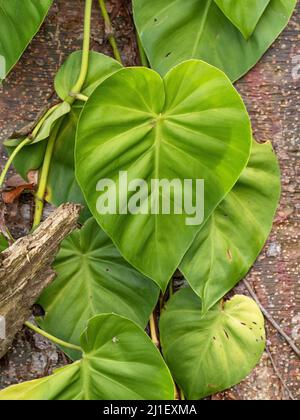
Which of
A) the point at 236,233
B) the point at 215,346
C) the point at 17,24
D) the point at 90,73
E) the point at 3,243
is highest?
the point at 17,24

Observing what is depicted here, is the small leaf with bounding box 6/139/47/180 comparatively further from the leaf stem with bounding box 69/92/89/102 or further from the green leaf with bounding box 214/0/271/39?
the green leaf with bounding box 214/0/271/39

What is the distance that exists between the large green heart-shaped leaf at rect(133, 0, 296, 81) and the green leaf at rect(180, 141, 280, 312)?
6.0 inches

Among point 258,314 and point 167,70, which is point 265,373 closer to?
point 258,314

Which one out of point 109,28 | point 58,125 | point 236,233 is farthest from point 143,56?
point 236,233

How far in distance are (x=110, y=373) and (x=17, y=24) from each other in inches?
22.6

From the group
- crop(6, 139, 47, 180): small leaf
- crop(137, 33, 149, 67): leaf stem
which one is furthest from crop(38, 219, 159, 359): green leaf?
crop(137, 33, 149, 67): leaf stem

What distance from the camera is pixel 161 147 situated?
1.15 m

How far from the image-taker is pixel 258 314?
4.08 ft

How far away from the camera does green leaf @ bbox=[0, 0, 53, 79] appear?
115 centimetres

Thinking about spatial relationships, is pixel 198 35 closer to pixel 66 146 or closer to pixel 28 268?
pixel 66 146

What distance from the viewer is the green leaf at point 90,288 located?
123 centimetres

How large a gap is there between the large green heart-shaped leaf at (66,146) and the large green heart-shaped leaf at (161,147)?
0.44 ft

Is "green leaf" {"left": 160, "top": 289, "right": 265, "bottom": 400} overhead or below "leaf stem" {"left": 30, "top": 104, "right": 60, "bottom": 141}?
below

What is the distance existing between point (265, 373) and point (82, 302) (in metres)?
0.34
